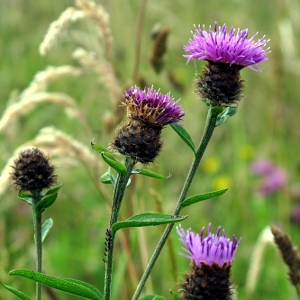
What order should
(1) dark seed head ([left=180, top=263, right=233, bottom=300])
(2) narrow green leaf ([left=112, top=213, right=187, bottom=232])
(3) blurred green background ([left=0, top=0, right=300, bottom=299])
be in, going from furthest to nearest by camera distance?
1. (3) blurred green background ([left=0, top=0, right=300, bottom=299])
2. (1) dark seed head ([left=180, top=263, right=233, bottom=300])
3. (2) narrow green leaf ([left=112, top=213, right=187, bottom=232])

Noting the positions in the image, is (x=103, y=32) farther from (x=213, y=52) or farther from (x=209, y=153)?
(x=209, y=153)

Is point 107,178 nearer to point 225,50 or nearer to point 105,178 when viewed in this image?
point 105,178

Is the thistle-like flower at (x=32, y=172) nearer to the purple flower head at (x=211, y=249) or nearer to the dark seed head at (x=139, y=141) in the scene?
the dark seed head at (x=139, y=141)

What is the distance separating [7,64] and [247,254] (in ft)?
9.01

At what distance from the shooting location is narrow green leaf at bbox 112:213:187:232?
112 cm

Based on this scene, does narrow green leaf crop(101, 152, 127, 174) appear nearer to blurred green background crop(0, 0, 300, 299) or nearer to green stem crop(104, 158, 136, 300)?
green stem crop(104, 158, 136, 300)

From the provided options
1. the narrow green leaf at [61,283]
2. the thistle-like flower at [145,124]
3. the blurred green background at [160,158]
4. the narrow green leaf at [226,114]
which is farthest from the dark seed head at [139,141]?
the blurred green background at [160,158]

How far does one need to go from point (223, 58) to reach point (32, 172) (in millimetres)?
514

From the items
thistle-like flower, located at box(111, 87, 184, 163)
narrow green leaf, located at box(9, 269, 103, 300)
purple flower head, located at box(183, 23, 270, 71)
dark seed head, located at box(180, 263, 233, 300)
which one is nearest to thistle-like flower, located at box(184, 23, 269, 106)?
purple flower head, located at box(183, 23, 270, 71)

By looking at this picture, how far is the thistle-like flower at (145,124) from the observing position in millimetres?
1308

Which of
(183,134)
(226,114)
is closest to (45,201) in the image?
(183,134)

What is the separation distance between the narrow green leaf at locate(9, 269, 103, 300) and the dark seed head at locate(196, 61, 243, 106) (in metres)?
0.51

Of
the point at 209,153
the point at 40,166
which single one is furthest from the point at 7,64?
the point at 40,166

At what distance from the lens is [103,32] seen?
90.9 inches
